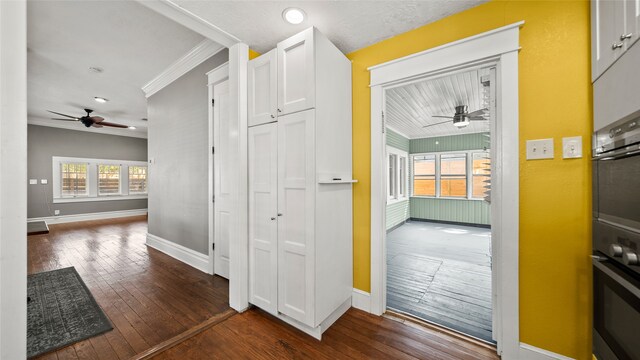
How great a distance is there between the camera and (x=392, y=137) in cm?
613

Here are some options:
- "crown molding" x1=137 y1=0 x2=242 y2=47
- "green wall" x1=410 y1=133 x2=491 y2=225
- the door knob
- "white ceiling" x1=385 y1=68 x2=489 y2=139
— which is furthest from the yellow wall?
"green wall" x1=410 y1=133 x2=491 y2=225

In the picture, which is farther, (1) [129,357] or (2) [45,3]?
(2) [45,3]

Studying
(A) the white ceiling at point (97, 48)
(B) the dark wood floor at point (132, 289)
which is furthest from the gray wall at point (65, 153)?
(B) the dark wood floor at point (132, 289)

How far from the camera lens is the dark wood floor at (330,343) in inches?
64.1

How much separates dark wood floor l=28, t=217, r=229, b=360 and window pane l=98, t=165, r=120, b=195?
2.96 meters

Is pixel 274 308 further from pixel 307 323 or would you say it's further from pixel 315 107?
pixel 315 107

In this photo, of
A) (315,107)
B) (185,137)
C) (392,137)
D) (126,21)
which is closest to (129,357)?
(315,107)

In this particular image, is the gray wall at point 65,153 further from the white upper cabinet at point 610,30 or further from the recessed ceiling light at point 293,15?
the white upper cabinet at point 610,30

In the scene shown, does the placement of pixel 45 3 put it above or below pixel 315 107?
above

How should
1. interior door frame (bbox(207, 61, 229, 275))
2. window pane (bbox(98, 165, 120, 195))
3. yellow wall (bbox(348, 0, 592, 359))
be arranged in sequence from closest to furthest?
yellow wall (bbox(348, 0, 592, 359)) < interior door frame (bbox(207, 61, 229, 275)) < window pane (bbox(98, 165, 120, 195))

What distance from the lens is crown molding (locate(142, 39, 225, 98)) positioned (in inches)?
114

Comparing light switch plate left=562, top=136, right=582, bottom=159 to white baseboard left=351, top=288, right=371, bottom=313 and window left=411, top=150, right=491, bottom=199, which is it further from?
window left=411, top=150, right=491, bottom=199

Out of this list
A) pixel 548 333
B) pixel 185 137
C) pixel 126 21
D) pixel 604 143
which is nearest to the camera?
pixel 604 143

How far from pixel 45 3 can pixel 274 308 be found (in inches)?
137
